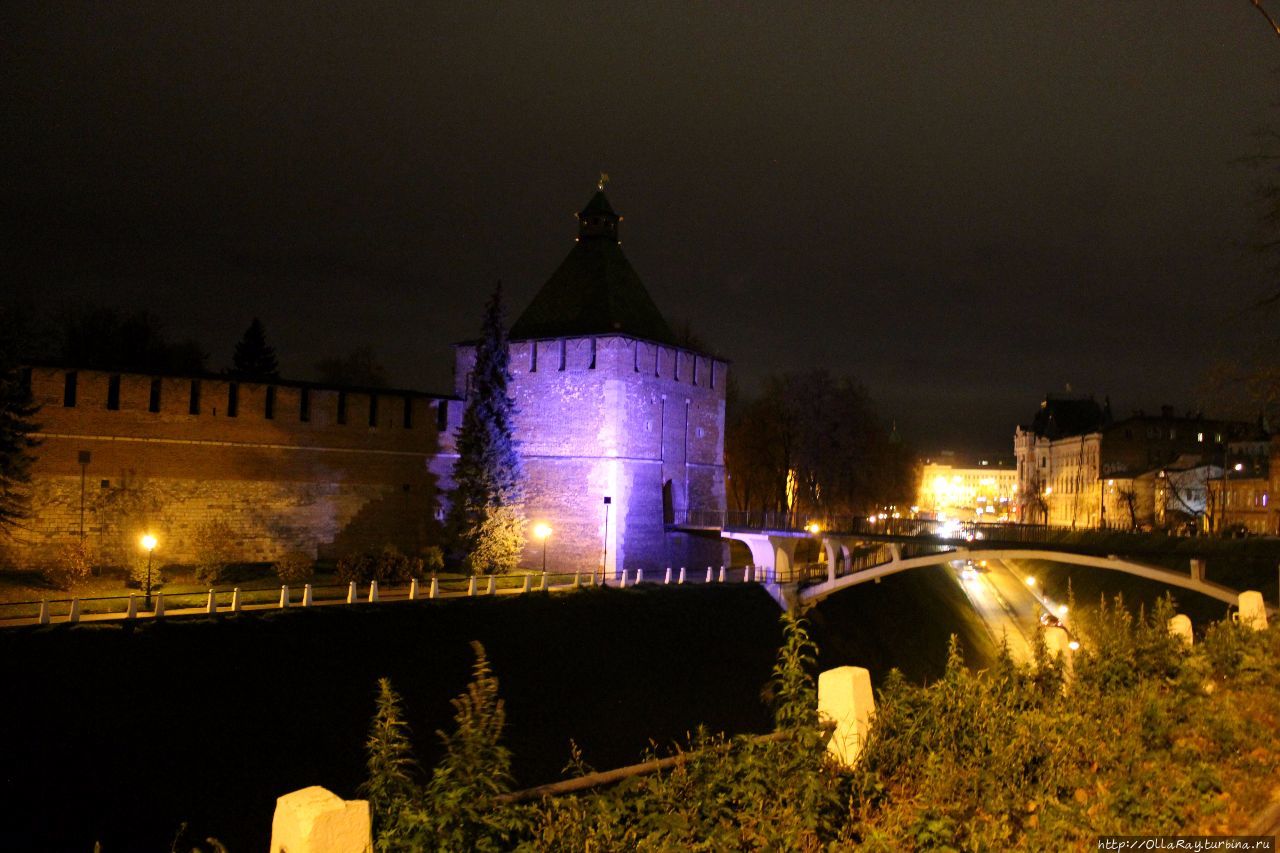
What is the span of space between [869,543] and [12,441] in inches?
913

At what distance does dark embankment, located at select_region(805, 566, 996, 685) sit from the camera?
31.5 meters

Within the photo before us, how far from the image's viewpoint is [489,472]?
28562mm

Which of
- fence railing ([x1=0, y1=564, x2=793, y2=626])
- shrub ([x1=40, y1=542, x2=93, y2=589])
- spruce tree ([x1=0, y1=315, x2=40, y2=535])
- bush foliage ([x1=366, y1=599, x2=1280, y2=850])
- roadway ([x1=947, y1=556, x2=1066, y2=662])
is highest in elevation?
spruce tree ([x1=0, y1=315, x2=40, y2=535])

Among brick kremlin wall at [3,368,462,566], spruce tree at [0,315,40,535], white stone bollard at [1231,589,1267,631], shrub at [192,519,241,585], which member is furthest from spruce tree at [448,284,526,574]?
white stone bollard at [1231,589,1267,631]

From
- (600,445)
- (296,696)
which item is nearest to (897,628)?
(600,445)

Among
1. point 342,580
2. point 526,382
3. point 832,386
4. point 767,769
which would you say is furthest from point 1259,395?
point 832,386

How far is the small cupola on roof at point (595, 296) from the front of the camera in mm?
31703

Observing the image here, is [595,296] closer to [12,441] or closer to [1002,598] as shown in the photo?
[12,441]

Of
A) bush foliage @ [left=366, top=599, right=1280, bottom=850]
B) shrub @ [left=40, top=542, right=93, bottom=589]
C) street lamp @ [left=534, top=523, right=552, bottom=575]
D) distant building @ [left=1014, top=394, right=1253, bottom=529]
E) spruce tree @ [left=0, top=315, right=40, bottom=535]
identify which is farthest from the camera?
distant building @ [left=1014, top=394, right=1253, bottom=529]

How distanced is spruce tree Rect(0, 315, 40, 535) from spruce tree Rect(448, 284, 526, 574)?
10355 millimetres

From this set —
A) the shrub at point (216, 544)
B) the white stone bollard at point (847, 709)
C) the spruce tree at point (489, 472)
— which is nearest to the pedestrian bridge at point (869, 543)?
the spruce tree at point (489, 472)

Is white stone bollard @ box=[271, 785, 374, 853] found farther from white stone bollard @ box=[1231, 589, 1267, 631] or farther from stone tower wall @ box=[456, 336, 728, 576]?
stone tower wall @ box=[456, 336, 728, 576]

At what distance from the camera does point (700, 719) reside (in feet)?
71.7

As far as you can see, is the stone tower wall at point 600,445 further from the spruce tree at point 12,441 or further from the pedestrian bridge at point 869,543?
the spruce tree at point 12,441
